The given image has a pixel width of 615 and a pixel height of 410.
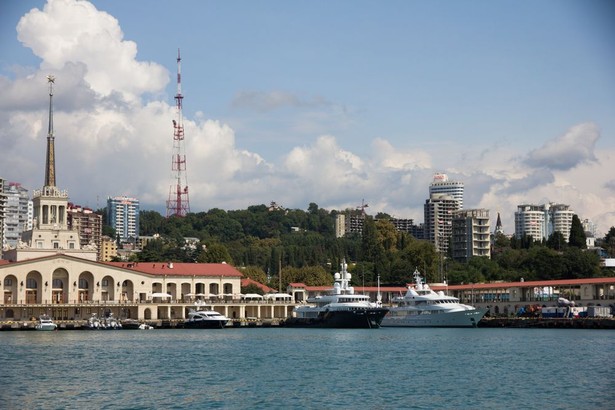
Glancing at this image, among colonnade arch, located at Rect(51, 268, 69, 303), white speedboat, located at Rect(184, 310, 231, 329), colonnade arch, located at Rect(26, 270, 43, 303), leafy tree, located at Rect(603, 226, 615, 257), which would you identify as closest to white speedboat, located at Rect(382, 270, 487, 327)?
white speedboat, located at Rect(184, 310, 231, 329)

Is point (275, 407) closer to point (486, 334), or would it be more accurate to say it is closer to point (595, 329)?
point (486, 334)

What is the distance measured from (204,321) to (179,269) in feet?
49.6

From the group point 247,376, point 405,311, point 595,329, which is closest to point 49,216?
point 405,311

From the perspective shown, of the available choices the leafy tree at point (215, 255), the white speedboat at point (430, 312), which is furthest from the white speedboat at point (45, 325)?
the leafy tree at point (215, 255)

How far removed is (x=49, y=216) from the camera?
367 ft

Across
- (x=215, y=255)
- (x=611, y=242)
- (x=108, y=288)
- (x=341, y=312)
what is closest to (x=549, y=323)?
(x=341, y=312)

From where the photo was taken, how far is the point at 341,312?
95125mm

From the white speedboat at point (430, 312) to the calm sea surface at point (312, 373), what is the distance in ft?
77.1

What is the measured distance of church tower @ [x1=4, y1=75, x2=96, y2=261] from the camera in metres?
109

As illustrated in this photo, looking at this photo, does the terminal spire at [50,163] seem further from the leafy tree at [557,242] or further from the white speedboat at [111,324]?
the leafy tree at [557,242]

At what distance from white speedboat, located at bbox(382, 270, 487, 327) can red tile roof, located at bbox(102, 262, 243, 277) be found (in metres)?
22.7

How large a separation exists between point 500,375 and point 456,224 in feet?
481

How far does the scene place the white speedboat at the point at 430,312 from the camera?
98562mm

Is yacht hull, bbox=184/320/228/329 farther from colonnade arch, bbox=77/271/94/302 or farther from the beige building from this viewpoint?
colonnade arch, bbox=77/271/94/302
